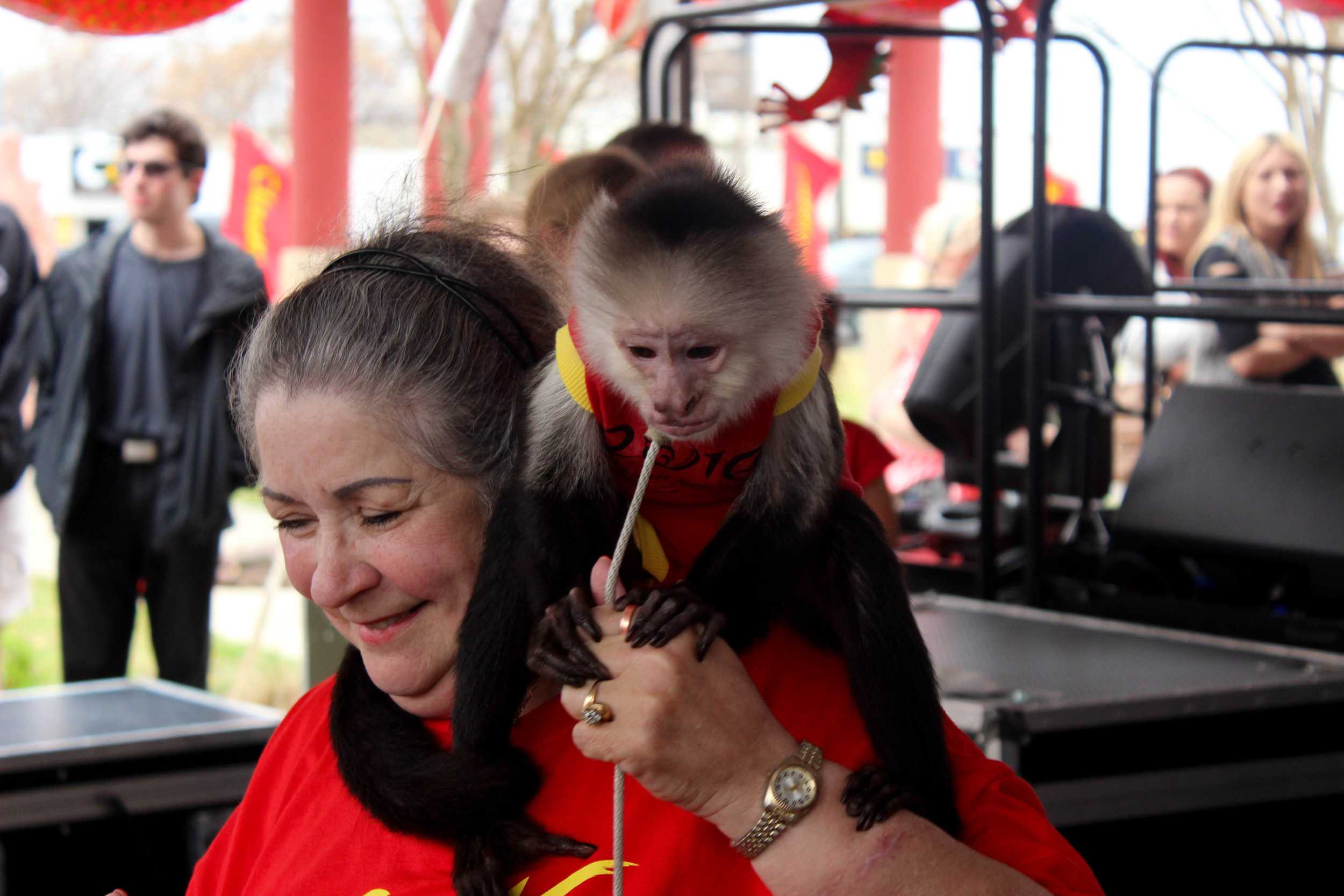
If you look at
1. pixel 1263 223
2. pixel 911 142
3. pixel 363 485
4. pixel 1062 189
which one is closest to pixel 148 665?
pixel 1263 223

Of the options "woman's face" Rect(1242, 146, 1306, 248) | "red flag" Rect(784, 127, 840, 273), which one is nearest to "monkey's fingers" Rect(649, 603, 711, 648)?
"woman's face" Rect(1242, 146, 1306, 248)

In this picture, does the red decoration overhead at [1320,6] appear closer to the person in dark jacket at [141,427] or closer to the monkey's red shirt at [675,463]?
the monkey's red shirt at [675,463]

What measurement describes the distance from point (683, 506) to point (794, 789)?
0.86 ft

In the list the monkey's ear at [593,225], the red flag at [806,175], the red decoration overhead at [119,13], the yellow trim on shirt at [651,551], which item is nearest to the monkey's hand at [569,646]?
the yellow trim on shirt at [651,551]

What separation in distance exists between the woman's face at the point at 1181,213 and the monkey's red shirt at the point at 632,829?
428 cm

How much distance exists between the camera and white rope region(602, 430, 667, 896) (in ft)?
2.96

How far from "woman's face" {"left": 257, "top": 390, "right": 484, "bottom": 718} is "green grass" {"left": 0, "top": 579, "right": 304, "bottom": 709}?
3.65 m

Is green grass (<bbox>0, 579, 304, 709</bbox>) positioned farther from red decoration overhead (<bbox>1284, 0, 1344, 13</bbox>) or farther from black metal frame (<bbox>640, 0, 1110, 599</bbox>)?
red decoration overhead (<bbox>1284, 0, 1344, 13</bbox>)

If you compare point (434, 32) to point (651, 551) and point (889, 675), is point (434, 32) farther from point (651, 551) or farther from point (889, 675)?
point (889, 675)

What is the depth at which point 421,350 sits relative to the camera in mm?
1155

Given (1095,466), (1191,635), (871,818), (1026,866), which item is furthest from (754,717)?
(1095,466)

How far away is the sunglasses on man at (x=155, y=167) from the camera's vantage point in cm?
385

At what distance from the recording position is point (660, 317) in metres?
1.06

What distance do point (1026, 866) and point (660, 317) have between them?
501 millimetres
